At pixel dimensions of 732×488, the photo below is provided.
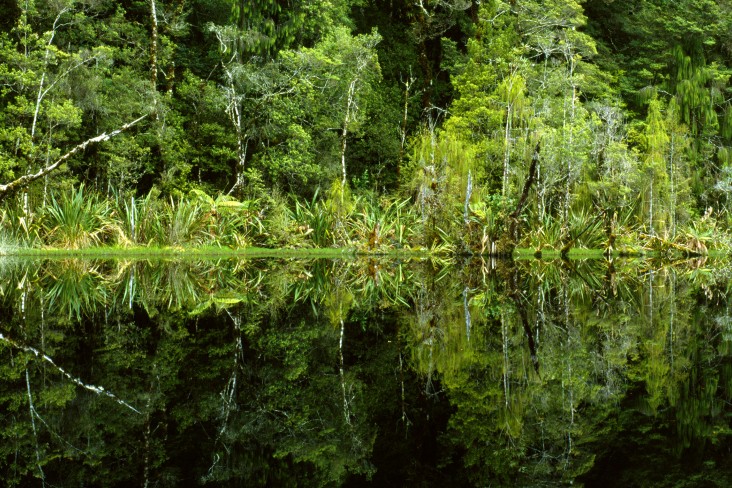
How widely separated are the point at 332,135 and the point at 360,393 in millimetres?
20393

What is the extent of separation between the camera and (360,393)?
3711 millimetres

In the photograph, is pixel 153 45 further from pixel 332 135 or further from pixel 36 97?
pixel 332 135

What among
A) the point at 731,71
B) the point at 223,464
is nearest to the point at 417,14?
the point at 731,71

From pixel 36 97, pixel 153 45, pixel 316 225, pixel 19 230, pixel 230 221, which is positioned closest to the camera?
pixel 19 230

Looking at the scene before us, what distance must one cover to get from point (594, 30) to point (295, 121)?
50.3 ft

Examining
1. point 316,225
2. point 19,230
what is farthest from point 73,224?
point 316,225

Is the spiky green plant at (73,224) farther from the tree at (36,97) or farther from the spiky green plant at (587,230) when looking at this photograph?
the spiky green plant at (587,230)

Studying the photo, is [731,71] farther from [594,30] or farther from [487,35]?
[487,35]

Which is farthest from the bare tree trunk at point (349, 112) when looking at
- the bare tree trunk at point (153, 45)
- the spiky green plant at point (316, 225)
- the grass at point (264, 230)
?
the bare tree trunk at point (153, 45)

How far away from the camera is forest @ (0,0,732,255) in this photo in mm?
18000

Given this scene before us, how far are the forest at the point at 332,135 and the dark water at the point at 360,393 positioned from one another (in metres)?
11.0

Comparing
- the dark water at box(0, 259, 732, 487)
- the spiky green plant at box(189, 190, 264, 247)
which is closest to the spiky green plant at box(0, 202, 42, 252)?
the spiky green plant at box(189, 190, 264, 247)

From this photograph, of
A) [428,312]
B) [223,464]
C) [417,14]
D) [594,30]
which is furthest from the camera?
[594,30]

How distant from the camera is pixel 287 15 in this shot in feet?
75.2
